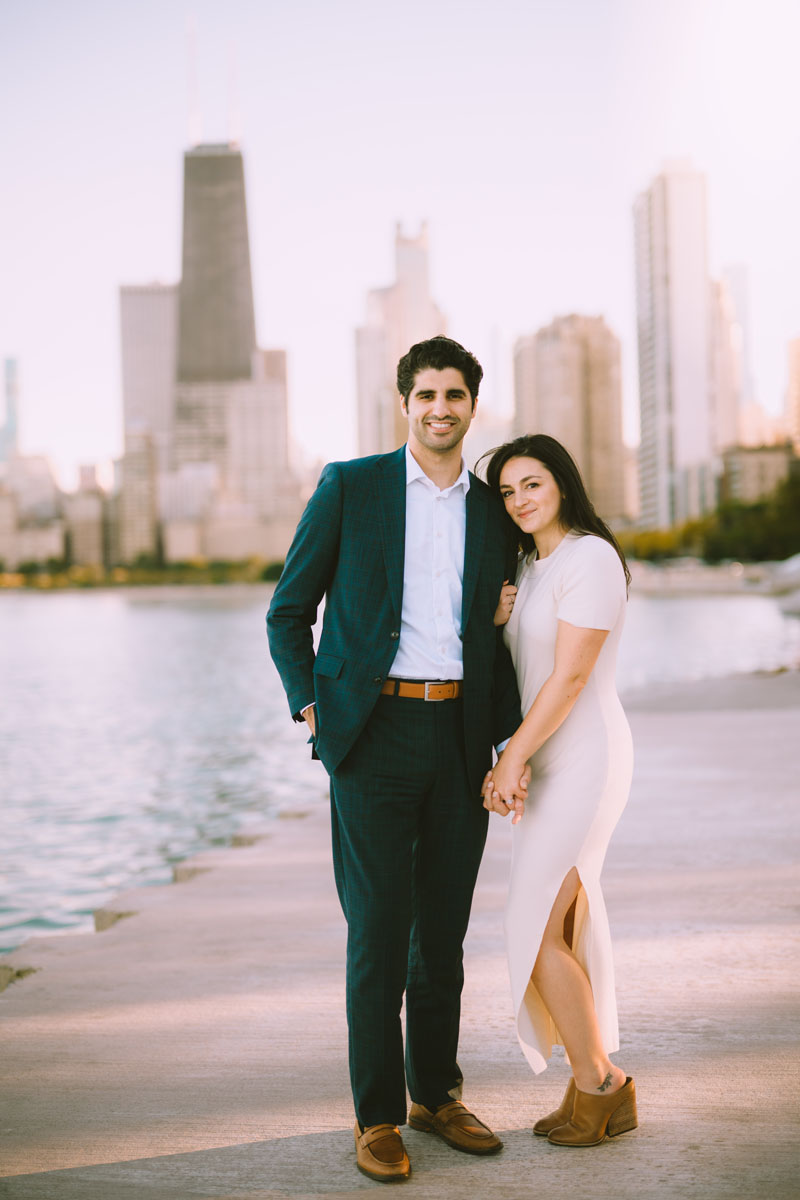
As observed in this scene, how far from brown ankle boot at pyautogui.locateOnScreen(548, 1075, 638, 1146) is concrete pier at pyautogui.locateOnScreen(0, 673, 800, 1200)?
0.04 meters

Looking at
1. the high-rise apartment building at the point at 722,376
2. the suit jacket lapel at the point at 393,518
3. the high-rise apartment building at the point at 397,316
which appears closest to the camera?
the suit jacket lapel at the point at 393,518

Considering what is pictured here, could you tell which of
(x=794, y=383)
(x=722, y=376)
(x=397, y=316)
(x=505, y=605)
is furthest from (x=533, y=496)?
(x=397, y=316)

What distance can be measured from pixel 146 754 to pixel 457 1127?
41.3ft

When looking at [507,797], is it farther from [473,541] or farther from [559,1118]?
[559,1118]

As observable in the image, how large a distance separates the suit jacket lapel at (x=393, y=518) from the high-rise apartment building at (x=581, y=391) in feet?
539

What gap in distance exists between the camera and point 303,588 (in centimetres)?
297

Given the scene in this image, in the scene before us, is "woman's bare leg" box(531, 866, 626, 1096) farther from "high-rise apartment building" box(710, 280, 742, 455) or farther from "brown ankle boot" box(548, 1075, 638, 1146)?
"high-rise apartment building" box(710, 280, 742, 455)

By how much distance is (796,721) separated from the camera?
10.7 m

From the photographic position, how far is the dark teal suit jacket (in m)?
2.88

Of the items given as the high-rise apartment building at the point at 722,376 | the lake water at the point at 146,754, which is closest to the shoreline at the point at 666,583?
the lake water at the point at 146,754

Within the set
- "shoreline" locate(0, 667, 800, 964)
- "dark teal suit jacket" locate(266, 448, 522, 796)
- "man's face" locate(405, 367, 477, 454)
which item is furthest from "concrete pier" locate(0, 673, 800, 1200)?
"shoreline" locate(0, 667, 800, 964)

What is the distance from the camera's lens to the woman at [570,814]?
284cm

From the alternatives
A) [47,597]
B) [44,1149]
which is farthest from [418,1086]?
[47,597]

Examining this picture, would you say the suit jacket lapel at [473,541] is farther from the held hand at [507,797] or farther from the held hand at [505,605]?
the held hand at [507,797]
